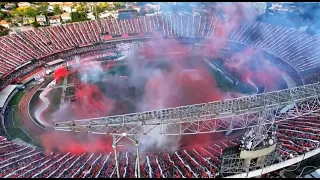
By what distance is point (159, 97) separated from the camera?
145ft

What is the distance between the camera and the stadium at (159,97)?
2631 cm

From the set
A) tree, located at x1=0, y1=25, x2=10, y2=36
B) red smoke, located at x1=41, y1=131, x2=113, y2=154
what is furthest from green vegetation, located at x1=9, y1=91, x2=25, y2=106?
tree, located at x1=0, y1=25, x2=10, y2=36

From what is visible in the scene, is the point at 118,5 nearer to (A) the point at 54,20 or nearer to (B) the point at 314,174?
(A) the point at 54,20

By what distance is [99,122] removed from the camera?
87.0 ft

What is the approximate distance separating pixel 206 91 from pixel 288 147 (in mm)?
19072

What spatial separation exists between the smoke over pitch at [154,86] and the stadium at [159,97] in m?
0.19

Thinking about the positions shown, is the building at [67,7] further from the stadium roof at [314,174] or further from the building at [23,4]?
the stadium roof at [314,174]

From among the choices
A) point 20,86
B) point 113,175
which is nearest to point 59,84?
point 20,86

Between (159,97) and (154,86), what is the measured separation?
12.9ft

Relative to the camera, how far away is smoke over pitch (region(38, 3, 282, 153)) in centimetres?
3581

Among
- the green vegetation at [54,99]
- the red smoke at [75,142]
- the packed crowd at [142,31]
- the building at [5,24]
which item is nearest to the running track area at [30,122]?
the red smoke at [75,142]

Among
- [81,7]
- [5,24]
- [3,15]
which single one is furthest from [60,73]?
[3,15]

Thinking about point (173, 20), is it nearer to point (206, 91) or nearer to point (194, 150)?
point (206, 91)

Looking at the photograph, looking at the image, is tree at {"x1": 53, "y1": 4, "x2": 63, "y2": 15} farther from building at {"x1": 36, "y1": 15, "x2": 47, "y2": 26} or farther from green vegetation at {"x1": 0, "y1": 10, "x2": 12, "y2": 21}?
green vegetation at {"x1": 0, "y1": 10, "x2": 12, "y2": 21}
